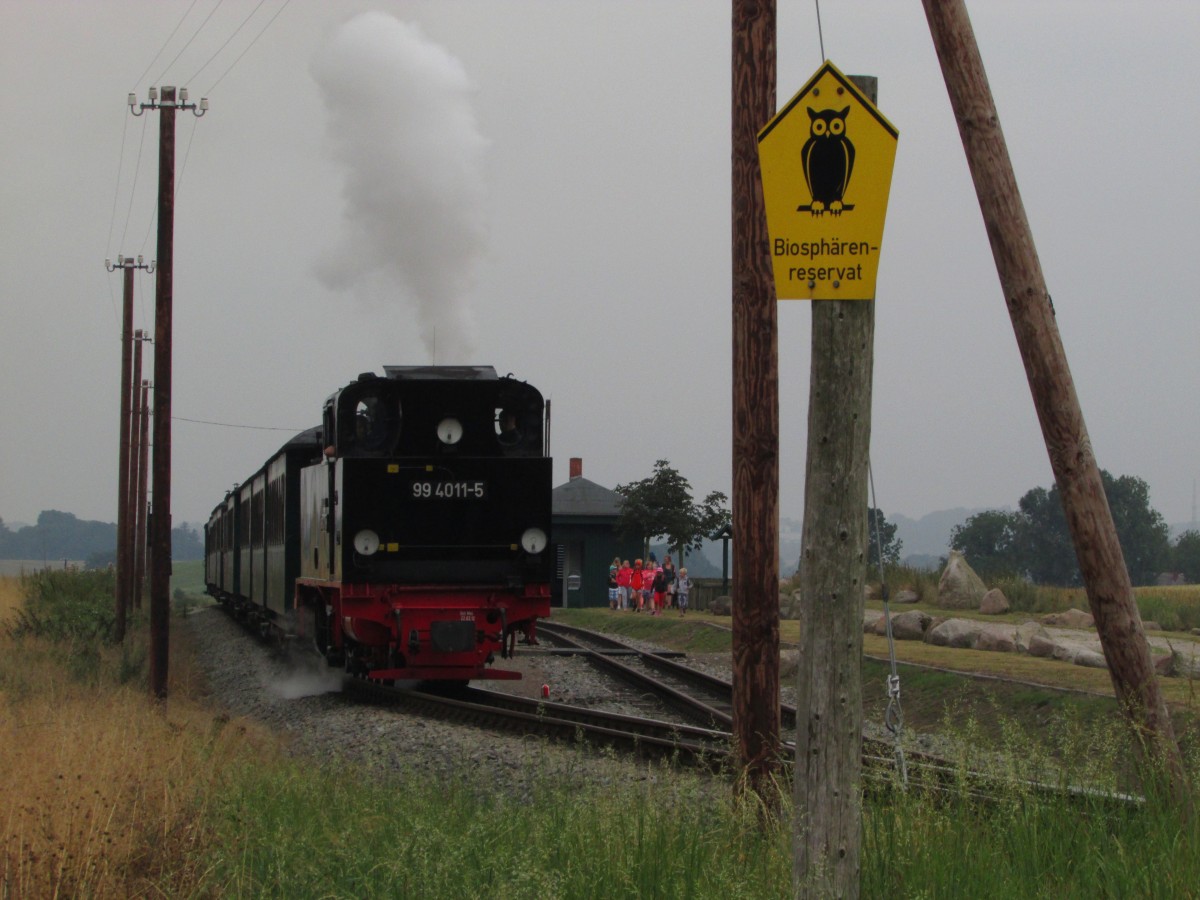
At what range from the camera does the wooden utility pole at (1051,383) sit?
22.0 ft

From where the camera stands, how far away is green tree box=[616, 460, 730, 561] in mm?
45844

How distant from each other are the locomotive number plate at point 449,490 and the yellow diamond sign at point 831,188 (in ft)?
34.4

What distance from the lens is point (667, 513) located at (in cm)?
4594

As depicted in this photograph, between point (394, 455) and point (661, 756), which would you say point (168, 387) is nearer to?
point (394, 455)

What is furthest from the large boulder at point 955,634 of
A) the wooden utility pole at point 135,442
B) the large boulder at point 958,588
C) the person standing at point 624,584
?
the wooden utility pole at point 135,442

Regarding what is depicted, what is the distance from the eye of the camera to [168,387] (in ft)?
58.1

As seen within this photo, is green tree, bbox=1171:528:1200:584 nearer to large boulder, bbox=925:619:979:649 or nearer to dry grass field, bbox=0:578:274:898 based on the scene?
large boulder, bbox=925:619:979:649

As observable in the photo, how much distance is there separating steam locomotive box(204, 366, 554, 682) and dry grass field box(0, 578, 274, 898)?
2266mm

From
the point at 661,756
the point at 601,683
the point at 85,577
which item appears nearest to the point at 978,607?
the point at 601,683

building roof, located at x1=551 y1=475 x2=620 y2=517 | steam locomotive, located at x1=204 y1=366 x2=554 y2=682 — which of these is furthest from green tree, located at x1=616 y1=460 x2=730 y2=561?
steam locomotive, located at x1=204 y1=366 x2=554 y2=682

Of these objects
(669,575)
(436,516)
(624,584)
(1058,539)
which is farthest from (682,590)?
(1058,539)

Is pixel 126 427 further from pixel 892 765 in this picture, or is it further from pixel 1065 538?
pixel 1065 538

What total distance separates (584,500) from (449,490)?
38.5 meters

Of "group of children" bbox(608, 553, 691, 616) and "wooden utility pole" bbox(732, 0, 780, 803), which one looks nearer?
"wooden utility pole" bbox(732, 0, 780, 803)
